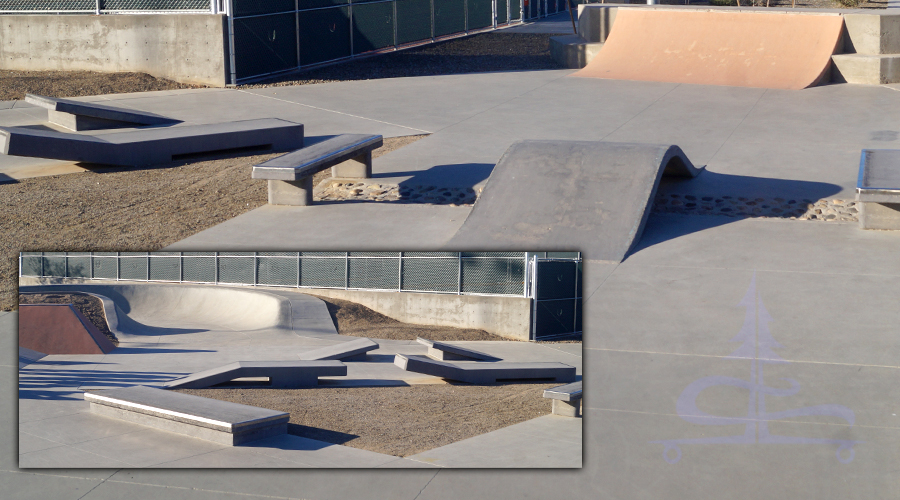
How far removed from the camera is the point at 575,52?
64.8ft

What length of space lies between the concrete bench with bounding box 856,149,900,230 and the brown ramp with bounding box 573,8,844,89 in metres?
7.99

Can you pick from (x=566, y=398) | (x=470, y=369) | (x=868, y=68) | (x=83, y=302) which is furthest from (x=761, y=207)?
(x=868, y=68)

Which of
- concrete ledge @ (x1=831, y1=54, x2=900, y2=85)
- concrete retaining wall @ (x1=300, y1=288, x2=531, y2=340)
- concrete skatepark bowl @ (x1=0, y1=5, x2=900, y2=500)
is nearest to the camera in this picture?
concrete retaining wall @ (x1=300, y1=288, x2=531, y2=340)

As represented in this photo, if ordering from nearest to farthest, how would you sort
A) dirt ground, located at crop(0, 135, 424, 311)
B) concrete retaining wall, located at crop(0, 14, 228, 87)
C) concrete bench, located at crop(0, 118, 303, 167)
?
dirt ground, located at crop(0, 135, 424, 311) < concrete bench, located at crop(0, 118, 303, 167) < concrete retaining wall, located at crop(0, 14, 228, 87)

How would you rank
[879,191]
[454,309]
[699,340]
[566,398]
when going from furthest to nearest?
[879,191] → [699,340] → [566,398] → [454,309]

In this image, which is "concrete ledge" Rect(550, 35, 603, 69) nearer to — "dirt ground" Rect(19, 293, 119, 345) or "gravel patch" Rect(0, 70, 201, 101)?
"gravel patch" Rect(0, 70, 201, 101)

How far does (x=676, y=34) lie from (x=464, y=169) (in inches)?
385

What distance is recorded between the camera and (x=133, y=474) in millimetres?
4137

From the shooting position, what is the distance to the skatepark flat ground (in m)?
4.31

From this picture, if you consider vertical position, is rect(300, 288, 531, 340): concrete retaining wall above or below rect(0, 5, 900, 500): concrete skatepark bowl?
above

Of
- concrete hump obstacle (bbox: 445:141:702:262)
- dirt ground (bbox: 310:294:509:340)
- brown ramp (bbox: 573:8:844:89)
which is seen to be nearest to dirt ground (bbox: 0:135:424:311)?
concrete hump obstacle (bbox: 445:141:702:262)

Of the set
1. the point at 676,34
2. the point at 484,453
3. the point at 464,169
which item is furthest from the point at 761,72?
the point at 484,453

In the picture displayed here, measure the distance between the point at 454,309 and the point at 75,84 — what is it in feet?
52.4

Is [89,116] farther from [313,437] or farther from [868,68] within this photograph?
[868,68]
